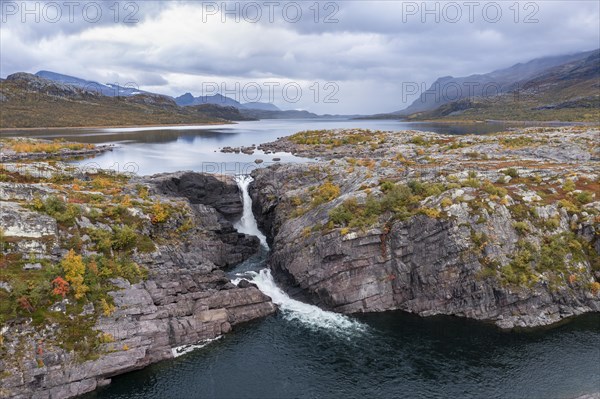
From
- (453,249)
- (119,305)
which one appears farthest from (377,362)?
(119,305)

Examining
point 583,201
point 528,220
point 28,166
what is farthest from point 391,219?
point 28,166

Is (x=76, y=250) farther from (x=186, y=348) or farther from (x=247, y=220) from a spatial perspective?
(x=247, y=220)

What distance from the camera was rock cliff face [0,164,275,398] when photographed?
33188 millimetres

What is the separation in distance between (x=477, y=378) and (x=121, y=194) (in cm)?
5019

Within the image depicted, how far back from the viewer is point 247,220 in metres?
72.1

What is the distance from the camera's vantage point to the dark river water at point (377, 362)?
3381 cm

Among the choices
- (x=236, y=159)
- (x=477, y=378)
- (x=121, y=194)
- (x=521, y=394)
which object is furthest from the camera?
(x=236, y=159)

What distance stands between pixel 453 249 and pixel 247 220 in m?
36.8

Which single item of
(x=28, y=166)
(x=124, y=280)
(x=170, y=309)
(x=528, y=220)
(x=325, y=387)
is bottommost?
(x=325, y=387)

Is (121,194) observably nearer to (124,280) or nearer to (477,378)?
(124,280)

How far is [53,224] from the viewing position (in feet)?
144

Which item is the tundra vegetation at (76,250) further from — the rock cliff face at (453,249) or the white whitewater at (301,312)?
the rock cliff face at (453,249)

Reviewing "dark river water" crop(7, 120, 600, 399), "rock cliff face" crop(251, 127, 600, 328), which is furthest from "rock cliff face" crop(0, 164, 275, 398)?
"rock cliff face" crop(251, 127, 600, 328)

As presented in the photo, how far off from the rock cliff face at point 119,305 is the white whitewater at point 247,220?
7771mm
